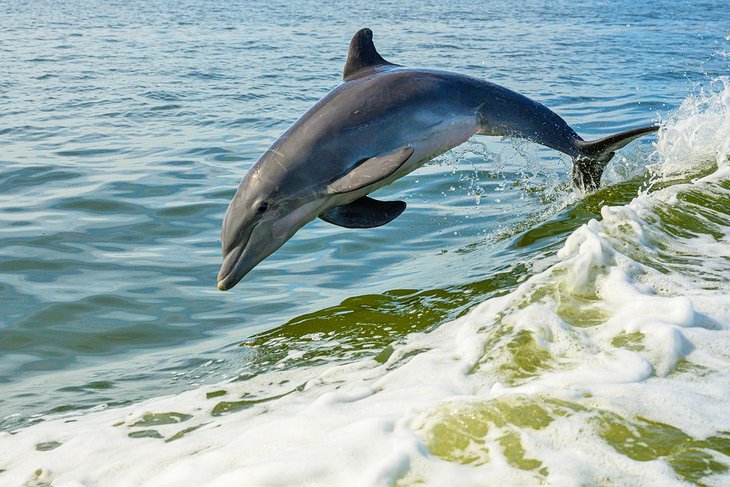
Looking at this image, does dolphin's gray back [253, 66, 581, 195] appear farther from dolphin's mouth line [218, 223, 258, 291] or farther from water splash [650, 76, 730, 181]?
water splash [650, 76, 730, 181]

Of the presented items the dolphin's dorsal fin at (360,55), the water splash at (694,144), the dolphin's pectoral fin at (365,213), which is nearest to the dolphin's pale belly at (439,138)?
the dolphin's pectoral fin at (365,213)

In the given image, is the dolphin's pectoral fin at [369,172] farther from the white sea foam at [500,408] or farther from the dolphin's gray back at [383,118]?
the white sea foam at [500,408]

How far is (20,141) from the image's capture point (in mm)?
12234

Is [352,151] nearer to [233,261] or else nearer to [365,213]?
[365,213]

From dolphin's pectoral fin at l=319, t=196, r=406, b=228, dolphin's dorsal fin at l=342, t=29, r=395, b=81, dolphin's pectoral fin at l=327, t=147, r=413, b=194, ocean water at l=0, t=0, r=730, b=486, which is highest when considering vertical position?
Answer: dolphin's dorsal fin at l=342, t=29, r=395, b=81

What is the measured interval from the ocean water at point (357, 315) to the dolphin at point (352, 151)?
2.04ft

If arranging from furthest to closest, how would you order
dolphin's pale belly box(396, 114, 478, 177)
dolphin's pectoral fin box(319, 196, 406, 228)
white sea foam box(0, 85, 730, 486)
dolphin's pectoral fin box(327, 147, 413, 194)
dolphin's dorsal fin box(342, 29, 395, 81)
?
dolphin's dorsal fin box(342, 29, 395, 81)
dolphin's pale belly box(396, 114, 478, 177)
dolphin's pectoral fin box(319, 196, 406, 228)
dolphin's pectoral fin box(327, 147, 413, 194)
white sea foam box(0, 85, 730, 486)

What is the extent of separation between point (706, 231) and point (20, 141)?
886 centimetres

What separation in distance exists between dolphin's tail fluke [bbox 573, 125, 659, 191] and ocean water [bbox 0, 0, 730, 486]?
202 mm

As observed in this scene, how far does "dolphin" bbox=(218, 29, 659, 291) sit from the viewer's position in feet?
21.4

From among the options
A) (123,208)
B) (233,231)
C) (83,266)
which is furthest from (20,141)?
(233,231)

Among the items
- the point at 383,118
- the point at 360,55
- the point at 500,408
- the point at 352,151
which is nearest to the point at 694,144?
the point at 360,55

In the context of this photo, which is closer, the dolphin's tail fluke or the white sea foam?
the white sea foam

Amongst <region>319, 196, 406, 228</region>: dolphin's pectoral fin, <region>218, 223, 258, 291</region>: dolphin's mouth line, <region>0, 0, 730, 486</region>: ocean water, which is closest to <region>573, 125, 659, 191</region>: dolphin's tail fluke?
<region>0, 0, 730, 486</region>: ocean water
